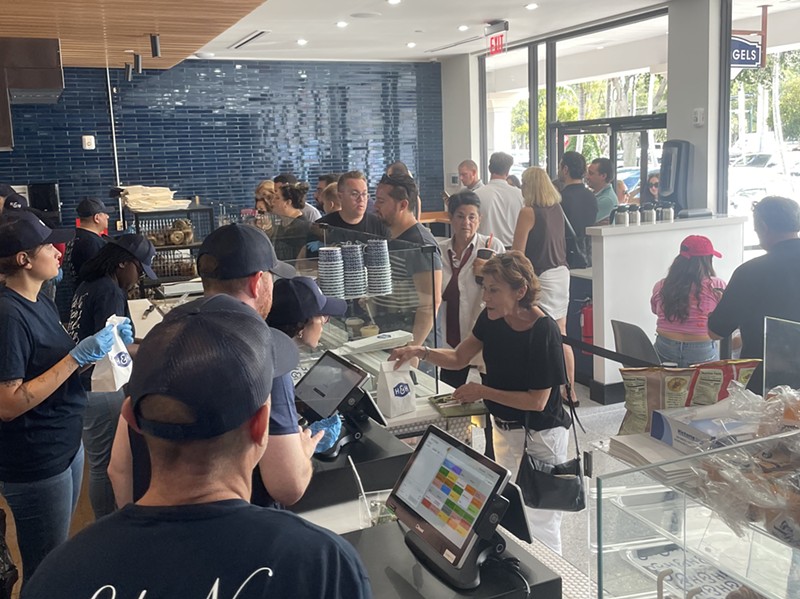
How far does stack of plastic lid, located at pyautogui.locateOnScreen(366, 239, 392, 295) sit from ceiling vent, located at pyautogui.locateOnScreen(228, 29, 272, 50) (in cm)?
540

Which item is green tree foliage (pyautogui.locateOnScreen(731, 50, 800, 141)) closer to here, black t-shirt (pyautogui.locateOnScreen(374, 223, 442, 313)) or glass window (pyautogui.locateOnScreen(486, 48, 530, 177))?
glass window (pyautogui.locateOnScreen(486, 48, 530, 177))

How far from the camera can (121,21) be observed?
4898 millimetres

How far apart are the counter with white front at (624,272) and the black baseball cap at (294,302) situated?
11.8 ft

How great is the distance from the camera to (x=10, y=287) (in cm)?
271

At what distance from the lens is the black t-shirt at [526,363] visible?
3.15 metres

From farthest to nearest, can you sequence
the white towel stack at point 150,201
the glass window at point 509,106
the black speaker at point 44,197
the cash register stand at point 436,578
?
the glass window at point 509,106 → the black speaker at point 44,197 → the white towel stack at point 150,201 → the cash register stand at point 436,578

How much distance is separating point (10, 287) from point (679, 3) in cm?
621

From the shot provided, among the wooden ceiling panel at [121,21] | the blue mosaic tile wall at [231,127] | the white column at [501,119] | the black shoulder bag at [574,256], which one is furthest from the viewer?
the white column at [501,119]

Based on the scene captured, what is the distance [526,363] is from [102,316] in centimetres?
176

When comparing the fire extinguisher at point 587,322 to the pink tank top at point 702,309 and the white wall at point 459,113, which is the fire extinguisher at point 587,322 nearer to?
the pink tank top at point 702,309

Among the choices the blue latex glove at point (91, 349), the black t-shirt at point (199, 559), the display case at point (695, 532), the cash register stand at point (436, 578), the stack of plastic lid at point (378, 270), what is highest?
the stack of plastic lid at point (378, 270)

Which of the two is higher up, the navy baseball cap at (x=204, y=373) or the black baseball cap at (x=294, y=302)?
the navy baseball cap at (x=204, y=373)

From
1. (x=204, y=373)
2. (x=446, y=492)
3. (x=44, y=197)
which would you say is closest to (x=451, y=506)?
(x=446, y=492)

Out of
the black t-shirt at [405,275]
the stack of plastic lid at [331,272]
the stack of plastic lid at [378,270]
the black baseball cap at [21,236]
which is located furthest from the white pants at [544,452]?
the black baseball cap at [21,236]
